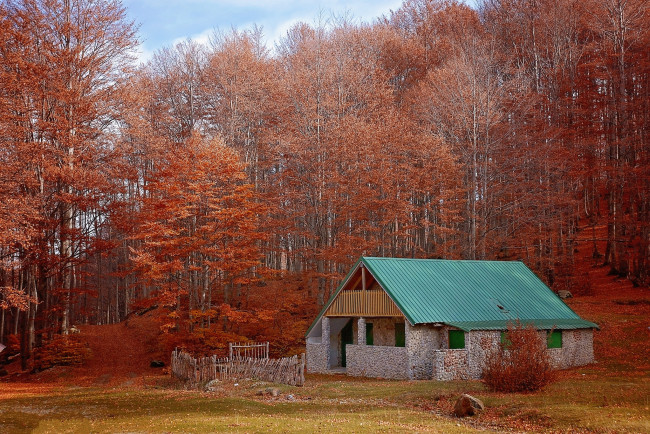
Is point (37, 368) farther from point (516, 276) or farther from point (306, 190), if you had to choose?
point (516, 276)

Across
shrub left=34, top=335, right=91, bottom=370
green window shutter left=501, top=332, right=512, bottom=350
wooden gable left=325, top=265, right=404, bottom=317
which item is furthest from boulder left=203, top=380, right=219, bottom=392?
shrub left=34, top=335, right=91, bottom=370

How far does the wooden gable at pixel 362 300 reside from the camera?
84.3ft

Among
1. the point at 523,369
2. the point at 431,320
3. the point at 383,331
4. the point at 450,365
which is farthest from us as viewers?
the point at 383,331

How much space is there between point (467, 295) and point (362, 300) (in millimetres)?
4716

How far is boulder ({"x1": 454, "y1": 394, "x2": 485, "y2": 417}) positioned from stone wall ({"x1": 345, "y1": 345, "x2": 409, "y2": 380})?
28.0 ft

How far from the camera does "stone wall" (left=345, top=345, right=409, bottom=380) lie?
2455 cm

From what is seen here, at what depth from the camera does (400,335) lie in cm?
2619

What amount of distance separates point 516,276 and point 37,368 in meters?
24.7

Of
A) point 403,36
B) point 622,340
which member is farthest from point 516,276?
point 403,36

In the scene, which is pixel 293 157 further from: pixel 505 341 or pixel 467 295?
pixel 505 341

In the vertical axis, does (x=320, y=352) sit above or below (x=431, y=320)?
below

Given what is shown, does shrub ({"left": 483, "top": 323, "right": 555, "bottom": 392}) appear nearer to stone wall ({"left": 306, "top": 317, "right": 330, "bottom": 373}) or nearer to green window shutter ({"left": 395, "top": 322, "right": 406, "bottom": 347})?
green window shutter ({"left": 395, "top": 322, "right": 406, "bottom": 347})

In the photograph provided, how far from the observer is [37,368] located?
30.3 metres

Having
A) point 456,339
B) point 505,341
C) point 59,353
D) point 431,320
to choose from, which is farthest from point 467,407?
point 59,353
